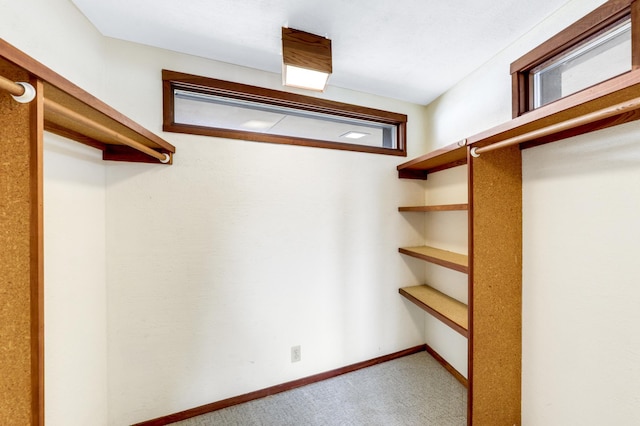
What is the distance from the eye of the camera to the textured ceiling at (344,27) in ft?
4.21

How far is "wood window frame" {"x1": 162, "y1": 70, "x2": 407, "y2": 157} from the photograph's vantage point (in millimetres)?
1645

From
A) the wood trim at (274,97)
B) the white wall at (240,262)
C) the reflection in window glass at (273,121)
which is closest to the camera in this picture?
the white wall at (240,262)

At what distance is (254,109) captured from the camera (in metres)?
1.96

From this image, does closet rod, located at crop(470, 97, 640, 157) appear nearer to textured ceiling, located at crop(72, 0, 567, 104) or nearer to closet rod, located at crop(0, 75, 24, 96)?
textured ceiling, located at crop(72, 0, 567, 104)

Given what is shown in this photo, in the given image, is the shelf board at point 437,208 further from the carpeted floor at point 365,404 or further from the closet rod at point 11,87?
the closet rod at point 11,87

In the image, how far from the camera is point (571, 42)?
1289 millimetres

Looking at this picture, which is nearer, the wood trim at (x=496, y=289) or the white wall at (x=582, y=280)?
the white wall at (x=582, y=280)

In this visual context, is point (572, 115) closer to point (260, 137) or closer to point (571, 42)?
point (571, 42)

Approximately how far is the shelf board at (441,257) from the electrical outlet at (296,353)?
120 centimetres

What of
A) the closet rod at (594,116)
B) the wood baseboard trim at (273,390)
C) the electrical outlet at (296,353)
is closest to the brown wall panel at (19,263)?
the wood baseboard trim at (273,390)

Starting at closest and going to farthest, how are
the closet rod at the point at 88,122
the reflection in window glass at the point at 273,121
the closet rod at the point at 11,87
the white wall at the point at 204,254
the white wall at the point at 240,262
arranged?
the closet rod at the point at 11,87, the closet rod at the point at 88,122, the white wall at the point at 204,254, the white wall at the point at 240,262, the reflection in window glass at the point at 273,121

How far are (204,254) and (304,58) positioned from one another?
1.41 m

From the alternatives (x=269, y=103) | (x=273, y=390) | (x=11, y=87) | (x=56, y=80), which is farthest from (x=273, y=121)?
(x=273, y=390)

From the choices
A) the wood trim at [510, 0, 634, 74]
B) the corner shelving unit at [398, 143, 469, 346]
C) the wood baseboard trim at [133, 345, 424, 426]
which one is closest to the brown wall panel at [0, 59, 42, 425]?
the wood baseboard trim at [133, 345, 424, 426]
